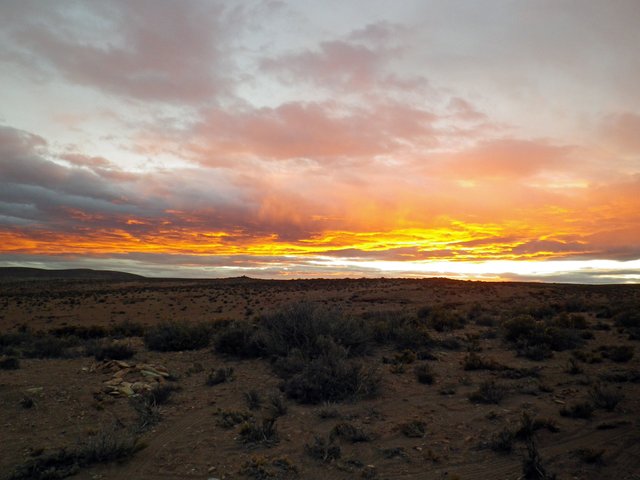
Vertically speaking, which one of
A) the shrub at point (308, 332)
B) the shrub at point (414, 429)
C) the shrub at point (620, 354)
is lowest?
the shrub at point (414, 429)

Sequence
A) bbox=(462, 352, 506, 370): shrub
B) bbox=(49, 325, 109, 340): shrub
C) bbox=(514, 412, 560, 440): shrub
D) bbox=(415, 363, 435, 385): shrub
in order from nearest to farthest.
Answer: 1. bbox=(514, 412, 560, 440): shrub
2. bbox=(415, 363, 435, 385): shrub
3. bbox=(462, 352, 506, 370): shrub
4. bbox=(49, 325, 109, 340): shrub

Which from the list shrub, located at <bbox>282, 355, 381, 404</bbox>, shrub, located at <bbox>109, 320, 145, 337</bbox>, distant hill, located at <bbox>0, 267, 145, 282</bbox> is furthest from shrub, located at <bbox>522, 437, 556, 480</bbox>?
distant hill, located at <bbox>0, 267, 145, 282</bbox>

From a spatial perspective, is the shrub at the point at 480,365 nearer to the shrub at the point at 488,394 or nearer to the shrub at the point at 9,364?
the shrub at the point at 488,394

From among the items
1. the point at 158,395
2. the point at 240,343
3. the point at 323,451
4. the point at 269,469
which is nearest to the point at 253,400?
the point at 158,395

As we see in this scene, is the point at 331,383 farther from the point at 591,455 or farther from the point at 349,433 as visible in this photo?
the point at 591,455

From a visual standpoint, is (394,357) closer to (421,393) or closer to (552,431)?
(421,393)

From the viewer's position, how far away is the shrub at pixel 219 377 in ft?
34.5

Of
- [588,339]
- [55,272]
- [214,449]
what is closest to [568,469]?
[214,449]

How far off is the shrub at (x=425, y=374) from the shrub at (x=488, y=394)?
1416 millimetres

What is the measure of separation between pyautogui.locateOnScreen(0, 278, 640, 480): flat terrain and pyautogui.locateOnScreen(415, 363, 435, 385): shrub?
5cm

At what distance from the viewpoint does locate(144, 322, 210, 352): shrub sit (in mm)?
14492

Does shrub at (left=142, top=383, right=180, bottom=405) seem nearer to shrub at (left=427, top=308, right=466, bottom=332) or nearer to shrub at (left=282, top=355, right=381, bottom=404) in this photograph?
shrub at (left=282, top=355, right=381, bottom=404)

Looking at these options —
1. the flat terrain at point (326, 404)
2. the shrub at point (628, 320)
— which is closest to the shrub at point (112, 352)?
the flat terrain at point (326, 404)

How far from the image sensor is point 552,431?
6910 millimetres
